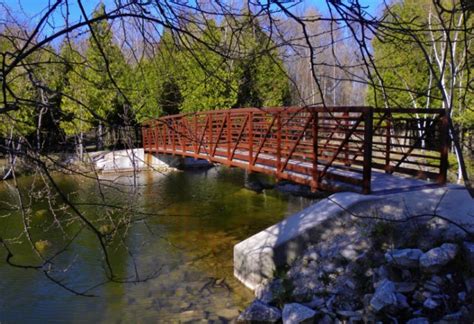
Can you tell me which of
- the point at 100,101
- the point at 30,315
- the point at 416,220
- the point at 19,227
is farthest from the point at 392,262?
the point at 100,101

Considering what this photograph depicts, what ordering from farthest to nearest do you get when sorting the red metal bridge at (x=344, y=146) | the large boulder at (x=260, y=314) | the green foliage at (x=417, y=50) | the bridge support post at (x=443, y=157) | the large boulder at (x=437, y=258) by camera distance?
the bridge support post at (x=443, y=157) < the red metal bridge at (x=344, y=146) < the large boulder at (x=260, y=314) < the large boulder at (x=437, y=258) < the green foliage at (x=417, y=50)

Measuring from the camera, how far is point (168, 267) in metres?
5.82

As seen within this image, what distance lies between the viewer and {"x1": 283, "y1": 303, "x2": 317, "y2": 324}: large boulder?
380 centimetres

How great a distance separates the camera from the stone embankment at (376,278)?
3537 mm

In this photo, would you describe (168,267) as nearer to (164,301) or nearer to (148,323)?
(164,301)

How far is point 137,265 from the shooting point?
5.87 meters

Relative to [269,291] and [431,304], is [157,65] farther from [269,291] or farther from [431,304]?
[269,291]

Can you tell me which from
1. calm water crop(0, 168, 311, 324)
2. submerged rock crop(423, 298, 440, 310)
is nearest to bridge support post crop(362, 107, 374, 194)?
submerged rock crop(423, 298, 440, 310)

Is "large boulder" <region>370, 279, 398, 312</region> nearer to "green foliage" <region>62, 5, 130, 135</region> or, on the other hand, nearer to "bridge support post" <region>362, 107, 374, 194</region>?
"bridge support post" <region>362, 107, 374, 194</region>

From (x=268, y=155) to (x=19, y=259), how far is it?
181 inches

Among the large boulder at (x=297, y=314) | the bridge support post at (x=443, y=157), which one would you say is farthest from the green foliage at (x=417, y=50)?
the large boulder at (x=297, y=314)

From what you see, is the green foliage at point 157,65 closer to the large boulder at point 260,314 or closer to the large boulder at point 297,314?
the large boulder at point 297,314

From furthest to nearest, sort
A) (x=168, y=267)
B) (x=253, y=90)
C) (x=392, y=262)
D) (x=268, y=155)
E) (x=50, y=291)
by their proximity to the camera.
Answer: (x=268, y=155)
(x=168, y=267)
(x=50, y=291)
(x=392, y=262)
(x=253, y=90)

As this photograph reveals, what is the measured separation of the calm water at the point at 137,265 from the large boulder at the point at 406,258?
5.38 ft
